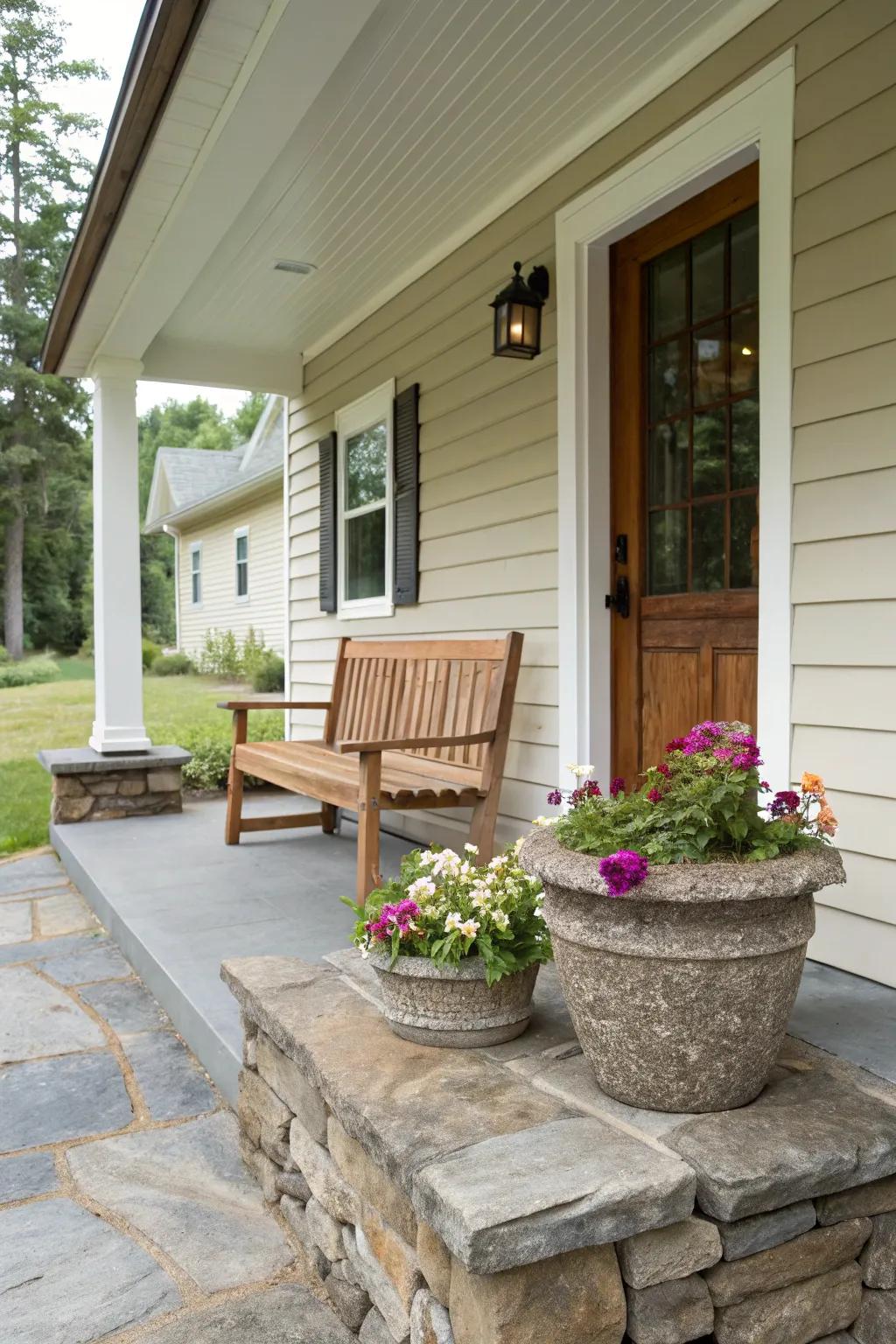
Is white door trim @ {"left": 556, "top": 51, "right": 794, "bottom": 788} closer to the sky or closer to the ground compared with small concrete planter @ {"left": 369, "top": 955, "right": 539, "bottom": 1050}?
closer to the sky

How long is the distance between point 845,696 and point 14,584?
18.9m

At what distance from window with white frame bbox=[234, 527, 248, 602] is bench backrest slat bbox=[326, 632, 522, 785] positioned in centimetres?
1004

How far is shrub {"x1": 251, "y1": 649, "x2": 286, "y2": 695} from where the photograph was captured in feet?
42.0

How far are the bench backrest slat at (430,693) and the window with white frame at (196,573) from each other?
12.8 meters

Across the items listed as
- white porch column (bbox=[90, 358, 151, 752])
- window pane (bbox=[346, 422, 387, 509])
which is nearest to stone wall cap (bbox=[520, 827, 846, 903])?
window pane (bbox=[346, 422, 387, 509])

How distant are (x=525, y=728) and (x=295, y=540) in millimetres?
2924

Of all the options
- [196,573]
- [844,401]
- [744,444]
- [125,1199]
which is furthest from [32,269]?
[125,1199]

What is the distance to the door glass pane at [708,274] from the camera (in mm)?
2953

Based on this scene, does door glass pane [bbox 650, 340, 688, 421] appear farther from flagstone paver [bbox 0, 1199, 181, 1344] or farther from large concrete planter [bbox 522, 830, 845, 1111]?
flagstone paver [bbox 0, 1199, 181, 1344]

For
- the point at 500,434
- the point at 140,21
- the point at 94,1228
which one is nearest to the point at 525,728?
the point at 500,434

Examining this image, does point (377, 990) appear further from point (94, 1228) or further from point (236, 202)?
point (236, 202)

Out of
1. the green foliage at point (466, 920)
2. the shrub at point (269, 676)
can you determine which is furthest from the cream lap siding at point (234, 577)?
the green foliage at point (466, 920)

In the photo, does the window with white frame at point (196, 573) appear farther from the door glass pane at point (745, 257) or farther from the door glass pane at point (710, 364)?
the door glass pane at point (745, 257)

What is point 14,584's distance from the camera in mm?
18875
